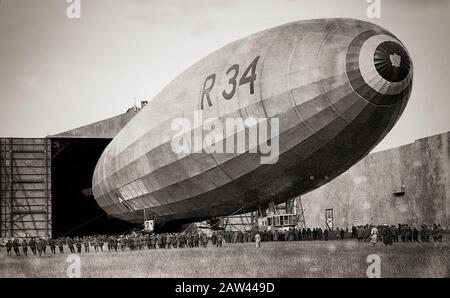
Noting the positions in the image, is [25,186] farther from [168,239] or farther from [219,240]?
[219,240]

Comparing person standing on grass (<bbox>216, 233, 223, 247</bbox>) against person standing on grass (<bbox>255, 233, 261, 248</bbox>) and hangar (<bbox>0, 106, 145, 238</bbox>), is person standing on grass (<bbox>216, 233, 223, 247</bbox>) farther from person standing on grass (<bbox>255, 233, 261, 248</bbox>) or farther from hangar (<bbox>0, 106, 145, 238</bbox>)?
hangar (<bbox>0, 106, 145, 238</bbox>)

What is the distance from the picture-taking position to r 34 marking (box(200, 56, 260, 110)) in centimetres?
1213

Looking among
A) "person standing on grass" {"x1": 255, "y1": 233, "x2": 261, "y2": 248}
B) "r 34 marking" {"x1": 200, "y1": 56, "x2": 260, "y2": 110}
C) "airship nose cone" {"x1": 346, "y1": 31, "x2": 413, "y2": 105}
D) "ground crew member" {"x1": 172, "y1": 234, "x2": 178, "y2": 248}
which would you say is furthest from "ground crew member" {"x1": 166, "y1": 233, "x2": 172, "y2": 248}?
"airship nose cone" {"x1": 346, "y1": 31, "x2": 413, "y2": 105}

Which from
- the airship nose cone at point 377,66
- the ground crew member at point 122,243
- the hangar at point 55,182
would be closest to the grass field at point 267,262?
the ground crew member at point 122,243

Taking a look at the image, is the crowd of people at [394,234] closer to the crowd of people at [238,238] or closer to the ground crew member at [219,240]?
the crowd of people at [238,238]

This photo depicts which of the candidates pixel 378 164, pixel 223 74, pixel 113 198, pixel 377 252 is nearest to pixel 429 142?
pixel 378 164

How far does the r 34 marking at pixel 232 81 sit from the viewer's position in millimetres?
12133

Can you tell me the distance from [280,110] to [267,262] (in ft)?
10.5

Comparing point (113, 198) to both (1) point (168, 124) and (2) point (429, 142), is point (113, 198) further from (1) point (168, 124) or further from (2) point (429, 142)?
(2) point (429, 142)

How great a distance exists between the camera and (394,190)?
71.5 feet

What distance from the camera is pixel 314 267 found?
11.5 m

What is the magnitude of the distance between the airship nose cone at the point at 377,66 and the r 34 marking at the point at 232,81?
208 centimetres

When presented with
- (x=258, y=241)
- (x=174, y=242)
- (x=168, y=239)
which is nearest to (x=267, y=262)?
(x=258, y=241)

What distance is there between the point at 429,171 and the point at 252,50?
9.84 metres
